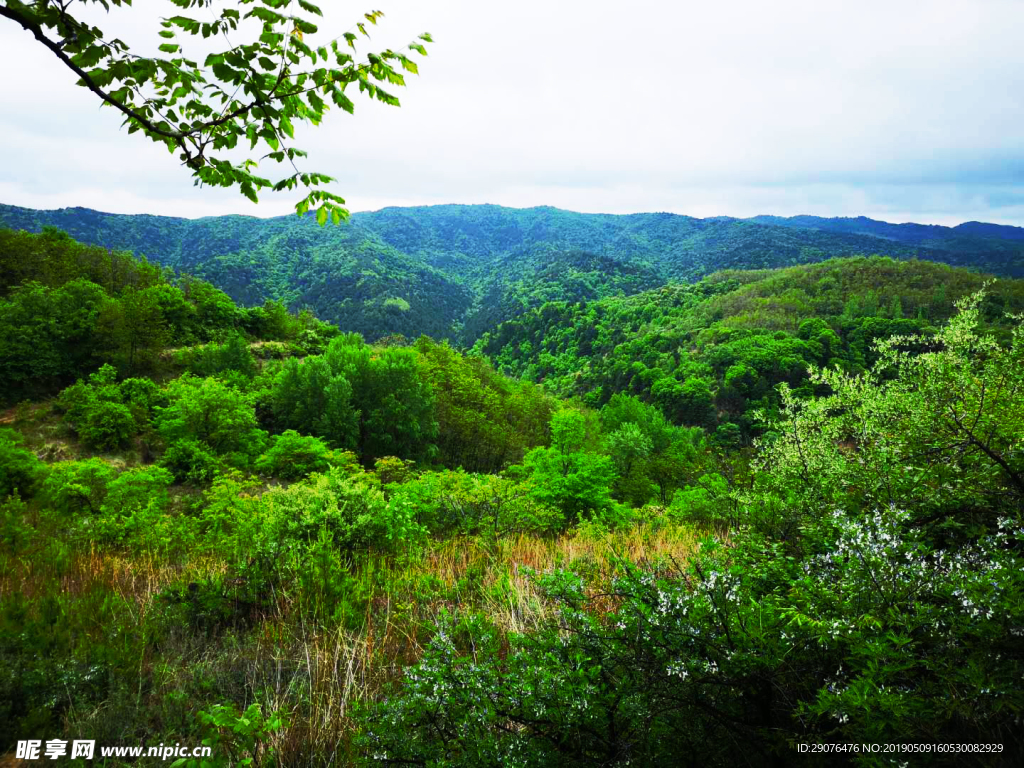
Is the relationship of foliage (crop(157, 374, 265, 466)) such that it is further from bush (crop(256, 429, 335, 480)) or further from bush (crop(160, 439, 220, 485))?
bush (crop(256, 429, 335, 480))

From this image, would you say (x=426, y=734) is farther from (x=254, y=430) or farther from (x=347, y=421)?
(x=347, y=421)

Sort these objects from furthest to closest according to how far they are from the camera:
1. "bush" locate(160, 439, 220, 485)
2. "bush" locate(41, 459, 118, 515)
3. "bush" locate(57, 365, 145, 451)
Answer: "bush" locate(57, 365, 145, 451), "bush" locate(160, 439, 220, 485), "bush" locate(41, 459, 118, 515)

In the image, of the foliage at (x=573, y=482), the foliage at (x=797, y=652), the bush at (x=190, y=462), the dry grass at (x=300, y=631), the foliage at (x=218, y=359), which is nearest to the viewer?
the foliage at (x=797, y=652)

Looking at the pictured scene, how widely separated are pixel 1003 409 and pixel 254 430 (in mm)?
29501

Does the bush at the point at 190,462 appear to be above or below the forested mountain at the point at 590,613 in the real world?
below

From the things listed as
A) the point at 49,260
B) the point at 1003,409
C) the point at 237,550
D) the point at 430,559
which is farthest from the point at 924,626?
the point at 49,260

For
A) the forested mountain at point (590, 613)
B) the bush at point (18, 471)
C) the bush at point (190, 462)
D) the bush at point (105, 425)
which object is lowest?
the bush at point (190, 462)

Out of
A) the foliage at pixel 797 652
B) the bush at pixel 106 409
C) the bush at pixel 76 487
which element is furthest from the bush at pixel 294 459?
the foliage at pixel 797 652

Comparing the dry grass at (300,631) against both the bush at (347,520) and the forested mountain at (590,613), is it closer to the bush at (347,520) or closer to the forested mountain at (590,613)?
the forested mountain at (590,613)

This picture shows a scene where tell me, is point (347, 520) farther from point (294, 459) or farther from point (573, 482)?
point (294, 459)

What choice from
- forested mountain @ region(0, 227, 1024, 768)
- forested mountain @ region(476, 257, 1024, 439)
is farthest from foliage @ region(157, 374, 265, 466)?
forested mountain @ region(476, 257, 1024, 439)

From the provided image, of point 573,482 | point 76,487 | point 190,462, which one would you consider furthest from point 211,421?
point 573,482

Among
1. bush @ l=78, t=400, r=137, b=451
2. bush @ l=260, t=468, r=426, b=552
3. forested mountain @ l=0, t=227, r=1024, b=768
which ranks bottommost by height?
bush @ l=78, t=400, r=137, b=451

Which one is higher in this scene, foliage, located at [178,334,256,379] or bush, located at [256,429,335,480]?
foliage, located at [178,334,256,379]
